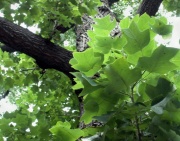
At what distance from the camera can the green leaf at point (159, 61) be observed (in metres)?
0.88

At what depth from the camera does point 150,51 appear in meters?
0.96

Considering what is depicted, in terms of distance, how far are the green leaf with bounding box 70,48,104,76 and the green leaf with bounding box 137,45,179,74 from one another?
0.15 m

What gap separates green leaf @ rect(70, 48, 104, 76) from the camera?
3.18 feet

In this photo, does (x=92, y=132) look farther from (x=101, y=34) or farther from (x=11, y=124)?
(x=11, y=124)

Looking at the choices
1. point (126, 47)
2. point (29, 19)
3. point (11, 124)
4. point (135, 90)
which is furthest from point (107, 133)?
point (29, 19)

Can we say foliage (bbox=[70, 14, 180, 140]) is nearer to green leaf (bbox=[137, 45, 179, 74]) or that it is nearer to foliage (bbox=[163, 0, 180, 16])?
green leaf (bbox=[137, 45, 179, 74])

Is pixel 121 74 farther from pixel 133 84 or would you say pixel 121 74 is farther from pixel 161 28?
pixel 161 28

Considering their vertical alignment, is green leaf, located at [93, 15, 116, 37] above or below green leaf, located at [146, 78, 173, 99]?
above

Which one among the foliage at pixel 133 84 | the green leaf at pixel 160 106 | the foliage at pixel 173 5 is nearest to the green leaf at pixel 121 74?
the foliage at pixel 133 84

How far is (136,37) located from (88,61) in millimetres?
187

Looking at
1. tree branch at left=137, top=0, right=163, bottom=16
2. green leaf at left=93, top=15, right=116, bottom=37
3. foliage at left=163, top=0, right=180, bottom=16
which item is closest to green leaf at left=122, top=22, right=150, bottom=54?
green leaf at left=93, top=15, right=116, bottom=37

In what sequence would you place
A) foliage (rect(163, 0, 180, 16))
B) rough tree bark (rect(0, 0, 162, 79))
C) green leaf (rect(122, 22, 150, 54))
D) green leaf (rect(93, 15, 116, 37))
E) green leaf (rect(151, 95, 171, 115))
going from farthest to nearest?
foliage (rect(163, 0, 180, 16)) < rough tree bark (rect(0, 0, 162, 79)) < green leaf (rect(93, 15, 116, 37)) < green leaf (rect(122, 22, 150, 54)) < green leaf (rect(151, 95, 171, 115))

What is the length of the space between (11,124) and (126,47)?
2.86 ft

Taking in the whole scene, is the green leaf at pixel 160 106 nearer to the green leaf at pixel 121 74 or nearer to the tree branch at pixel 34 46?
the green leaf at pixel 121 74
